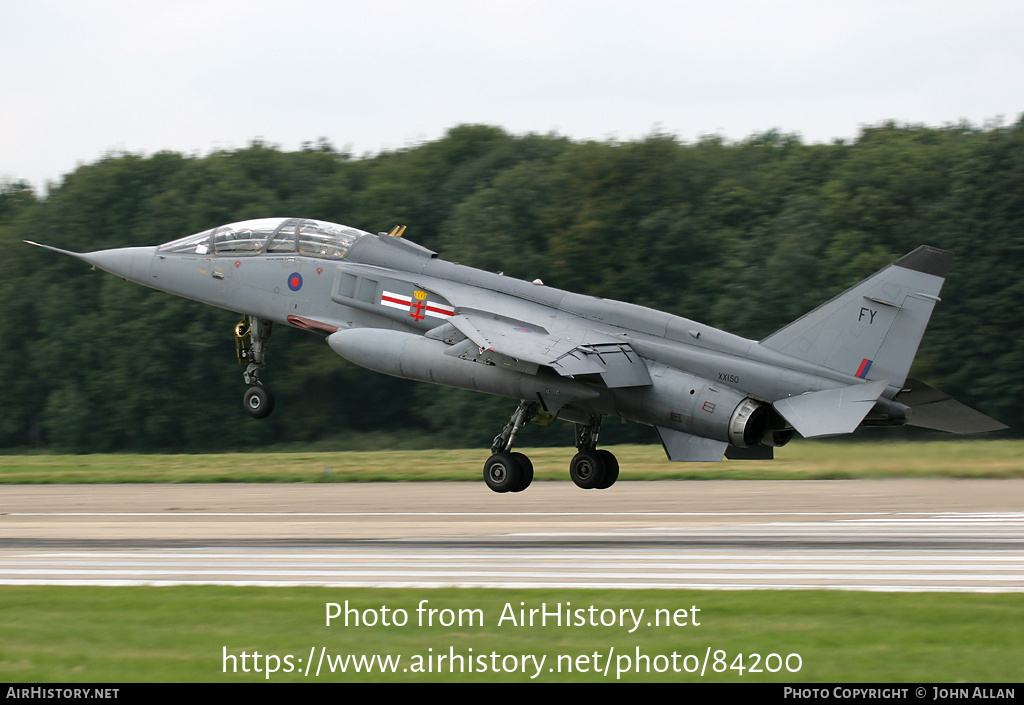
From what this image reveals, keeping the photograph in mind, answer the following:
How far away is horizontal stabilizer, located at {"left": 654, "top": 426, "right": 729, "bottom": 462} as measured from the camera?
19.2 meters

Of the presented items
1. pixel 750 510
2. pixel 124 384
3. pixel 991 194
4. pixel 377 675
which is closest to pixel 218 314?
pixel 124 384

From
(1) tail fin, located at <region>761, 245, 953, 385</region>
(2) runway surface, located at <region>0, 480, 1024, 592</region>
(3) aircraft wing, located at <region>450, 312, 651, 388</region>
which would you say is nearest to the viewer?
(2) runway surface, located at <region>0, 480, 1024, 592</region>

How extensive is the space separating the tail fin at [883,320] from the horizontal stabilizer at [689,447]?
213 cm

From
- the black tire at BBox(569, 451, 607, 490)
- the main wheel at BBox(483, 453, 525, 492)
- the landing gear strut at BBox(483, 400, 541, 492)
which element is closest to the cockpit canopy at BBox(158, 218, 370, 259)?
the landing gear strut at BBox(483, 400, 541, 492)

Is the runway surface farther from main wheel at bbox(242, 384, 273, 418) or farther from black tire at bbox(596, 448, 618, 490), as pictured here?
main wheel at bbox(242, 384, 273, 418)

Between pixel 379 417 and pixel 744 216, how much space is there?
1930 cm

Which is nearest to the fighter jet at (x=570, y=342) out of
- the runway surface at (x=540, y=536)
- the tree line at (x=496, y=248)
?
the runway surface at (x=540, y=536)

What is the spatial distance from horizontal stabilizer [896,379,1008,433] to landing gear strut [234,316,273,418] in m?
11.3

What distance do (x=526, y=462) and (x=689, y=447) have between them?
295cm

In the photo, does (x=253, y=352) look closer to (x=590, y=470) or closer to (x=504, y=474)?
(x=504, y=474)

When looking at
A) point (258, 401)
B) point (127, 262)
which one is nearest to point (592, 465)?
point (258, 401)

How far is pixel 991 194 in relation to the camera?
149 feet

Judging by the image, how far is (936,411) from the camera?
60.3 ft

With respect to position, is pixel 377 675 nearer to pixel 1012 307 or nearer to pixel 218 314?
pixel 1012 307
